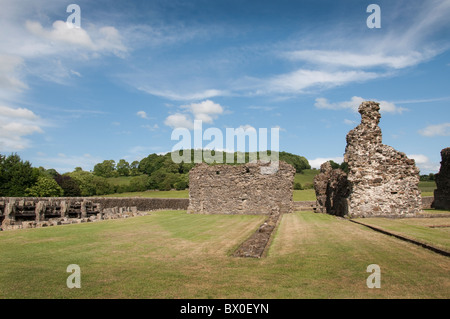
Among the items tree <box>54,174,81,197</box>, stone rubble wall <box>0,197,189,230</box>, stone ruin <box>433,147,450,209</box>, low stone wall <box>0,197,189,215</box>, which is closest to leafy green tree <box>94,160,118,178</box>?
tree <box>54,174,81,197</box>

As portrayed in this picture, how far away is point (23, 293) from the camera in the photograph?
200 inches

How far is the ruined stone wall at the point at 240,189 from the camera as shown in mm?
25875

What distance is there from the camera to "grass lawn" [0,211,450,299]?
512 cm

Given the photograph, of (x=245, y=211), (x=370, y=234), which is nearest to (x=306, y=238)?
(x=370, y=234)

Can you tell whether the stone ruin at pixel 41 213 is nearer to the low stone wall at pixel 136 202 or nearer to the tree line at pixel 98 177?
the low stone wall at pixel 136 202

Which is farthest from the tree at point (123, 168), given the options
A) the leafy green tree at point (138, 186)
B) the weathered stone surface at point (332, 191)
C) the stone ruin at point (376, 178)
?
the stone ruin at point (376, 178)

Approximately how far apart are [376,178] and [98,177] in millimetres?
79226

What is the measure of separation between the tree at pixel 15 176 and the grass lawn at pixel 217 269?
4122 cm

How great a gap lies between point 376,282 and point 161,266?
4.06 m

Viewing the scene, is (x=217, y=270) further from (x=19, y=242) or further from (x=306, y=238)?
(x=19, y=242)

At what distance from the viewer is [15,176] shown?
46.0m

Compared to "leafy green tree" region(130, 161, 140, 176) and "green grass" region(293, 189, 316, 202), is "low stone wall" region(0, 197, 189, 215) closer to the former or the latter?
"green grass" region(293, 189, 316, 202)

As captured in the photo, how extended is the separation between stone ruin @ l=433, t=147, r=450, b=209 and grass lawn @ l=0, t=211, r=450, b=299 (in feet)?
64.3

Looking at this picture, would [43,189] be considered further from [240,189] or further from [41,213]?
[240,189]
